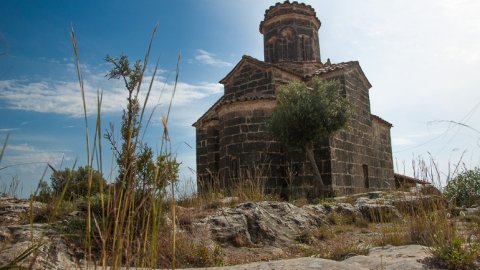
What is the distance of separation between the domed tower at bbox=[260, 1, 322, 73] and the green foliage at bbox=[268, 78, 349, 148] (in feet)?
15.4

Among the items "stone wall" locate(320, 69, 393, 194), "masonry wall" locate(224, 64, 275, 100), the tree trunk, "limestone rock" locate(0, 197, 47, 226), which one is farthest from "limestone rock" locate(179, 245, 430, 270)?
"masonry wall" locate(224, 64, 275, 100)

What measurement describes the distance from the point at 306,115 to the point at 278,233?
16.6 ft

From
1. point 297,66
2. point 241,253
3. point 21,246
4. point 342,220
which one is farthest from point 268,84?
point 21,246

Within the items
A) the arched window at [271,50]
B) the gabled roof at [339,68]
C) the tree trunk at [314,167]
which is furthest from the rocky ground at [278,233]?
the arched window at [271,50]

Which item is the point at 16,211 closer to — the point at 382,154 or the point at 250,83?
the point at 250,83

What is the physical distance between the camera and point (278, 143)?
11.5m

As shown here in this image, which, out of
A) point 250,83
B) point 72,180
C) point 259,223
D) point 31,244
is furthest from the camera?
point 250,83

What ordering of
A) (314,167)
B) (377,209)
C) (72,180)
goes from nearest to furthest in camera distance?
(72,180)
(377,209)
(314,167)

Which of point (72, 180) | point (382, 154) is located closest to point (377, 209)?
point (72, 180)

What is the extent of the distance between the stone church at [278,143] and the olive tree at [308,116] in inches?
29.9

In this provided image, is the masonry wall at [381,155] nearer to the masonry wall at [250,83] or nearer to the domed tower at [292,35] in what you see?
the domed tower at [292,35]

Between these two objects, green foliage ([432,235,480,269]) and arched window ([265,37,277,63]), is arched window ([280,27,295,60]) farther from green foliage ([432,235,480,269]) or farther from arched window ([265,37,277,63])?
green foliage ([432,235,480,269])

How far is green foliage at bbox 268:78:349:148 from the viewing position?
1012 cm

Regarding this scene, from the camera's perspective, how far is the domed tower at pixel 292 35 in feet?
49.9
